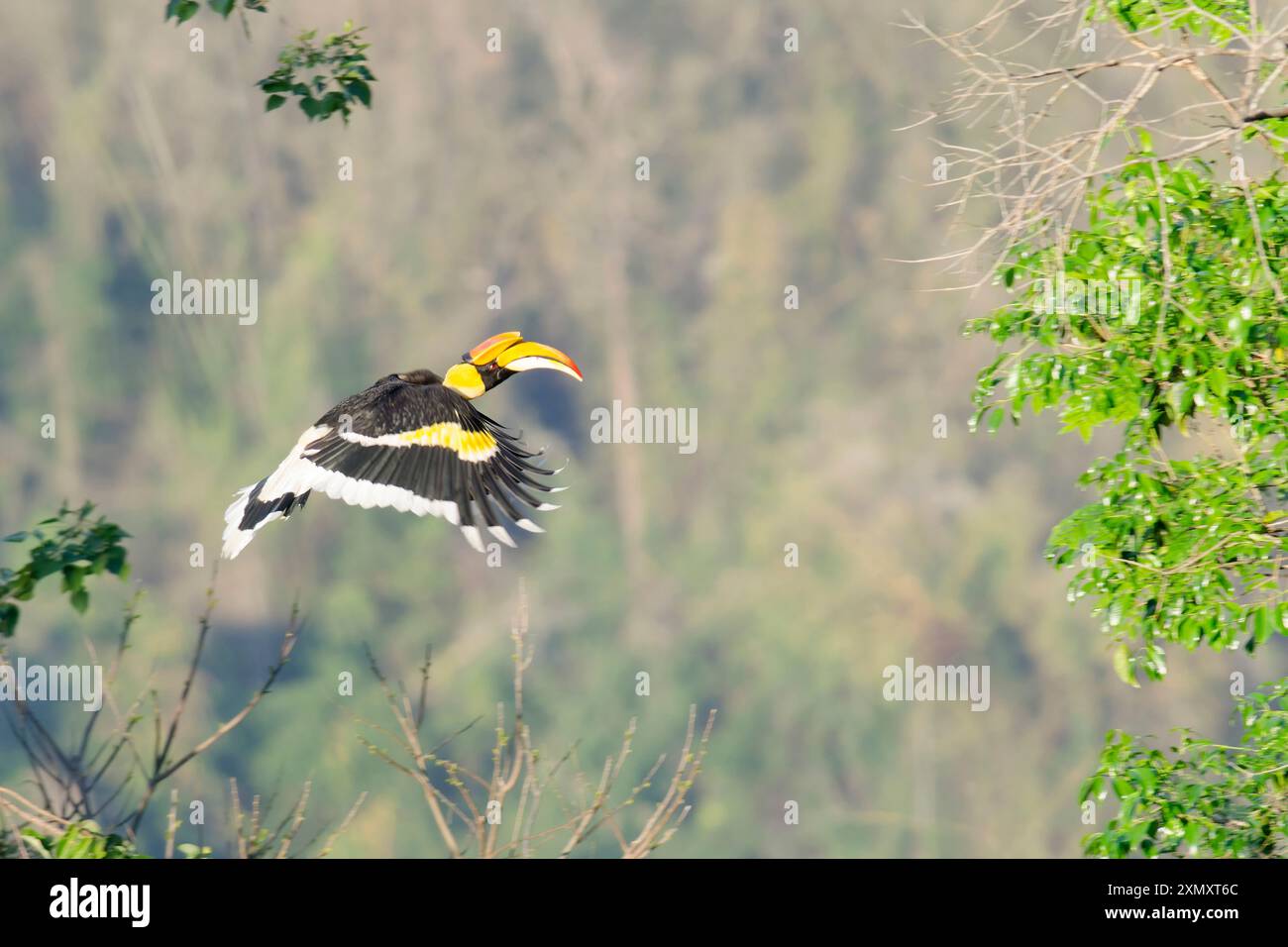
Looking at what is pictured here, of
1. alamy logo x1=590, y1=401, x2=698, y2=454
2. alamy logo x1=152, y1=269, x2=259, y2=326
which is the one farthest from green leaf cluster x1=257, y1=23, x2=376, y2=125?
alamy logo x1=152, y1=269, x2=259, y2=326

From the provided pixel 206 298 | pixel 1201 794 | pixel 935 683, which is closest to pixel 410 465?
pixel 1201 794

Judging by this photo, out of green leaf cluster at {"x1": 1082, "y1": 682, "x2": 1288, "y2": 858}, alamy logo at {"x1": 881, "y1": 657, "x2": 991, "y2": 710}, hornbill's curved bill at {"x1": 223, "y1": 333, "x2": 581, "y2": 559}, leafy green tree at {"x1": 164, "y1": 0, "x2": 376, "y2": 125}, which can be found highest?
leafy green tree at {"x1": 164, "y1": 0, "x2": 376, "y2": 125}

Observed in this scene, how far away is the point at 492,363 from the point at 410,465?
76 cm

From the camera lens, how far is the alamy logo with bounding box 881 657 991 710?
69.5 ft

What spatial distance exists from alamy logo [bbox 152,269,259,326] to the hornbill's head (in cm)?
1690

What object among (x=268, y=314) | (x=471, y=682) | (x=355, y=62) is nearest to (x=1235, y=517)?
(x=355, y=62)

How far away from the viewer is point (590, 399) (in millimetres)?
21797

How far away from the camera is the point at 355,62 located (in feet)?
14.6

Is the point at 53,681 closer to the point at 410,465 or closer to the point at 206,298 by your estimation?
the point at 206,298

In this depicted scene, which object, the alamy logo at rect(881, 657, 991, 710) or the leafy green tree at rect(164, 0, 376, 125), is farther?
the alamy logo at rect(881, 657, 991, 710)
